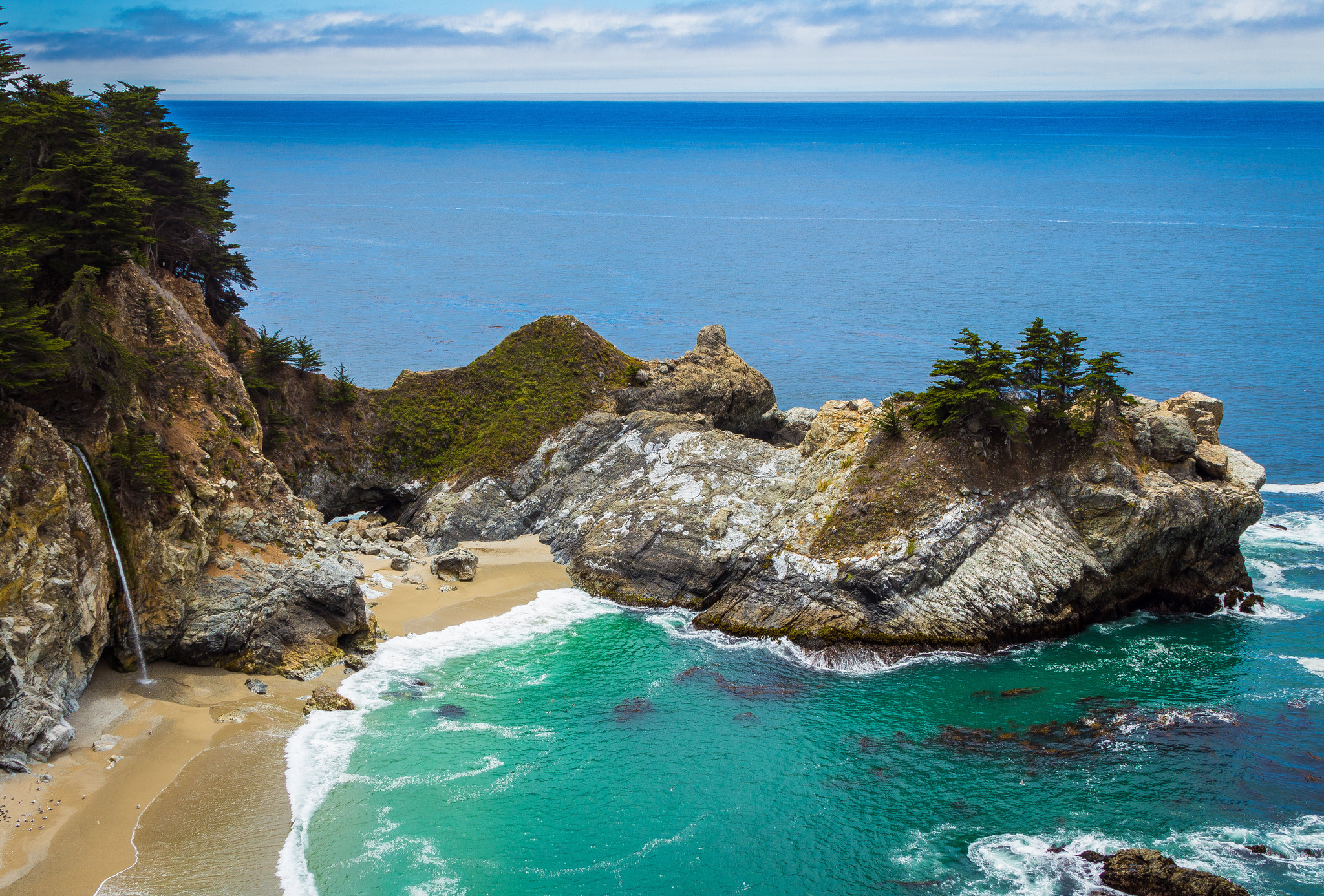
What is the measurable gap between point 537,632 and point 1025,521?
23737 mm

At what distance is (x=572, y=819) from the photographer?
30312 millimetres

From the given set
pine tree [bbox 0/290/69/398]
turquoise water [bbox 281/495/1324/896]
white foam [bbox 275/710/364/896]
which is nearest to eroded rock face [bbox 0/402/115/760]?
pine tree [bbox 0/290/69/398]

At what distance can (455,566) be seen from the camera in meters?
48.2

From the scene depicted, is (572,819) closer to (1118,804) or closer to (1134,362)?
(1118,804)

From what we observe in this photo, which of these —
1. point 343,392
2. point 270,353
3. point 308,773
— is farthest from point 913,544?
point 270,353

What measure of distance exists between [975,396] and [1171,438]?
10.5 m

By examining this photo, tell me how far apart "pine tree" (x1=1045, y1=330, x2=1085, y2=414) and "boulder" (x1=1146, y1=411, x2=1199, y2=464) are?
4.41m

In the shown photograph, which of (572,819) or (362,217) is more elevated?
(362,217)

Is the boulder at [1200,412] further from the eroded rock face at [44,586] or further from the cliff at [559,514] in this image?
the eroded rock face at [44,586]

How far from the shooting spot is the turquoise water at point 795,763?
28094 millimetres

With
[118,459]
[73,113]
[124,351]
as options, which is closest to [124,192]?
[73,113]

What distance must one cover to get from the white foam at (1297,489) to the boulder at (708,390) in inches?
1353

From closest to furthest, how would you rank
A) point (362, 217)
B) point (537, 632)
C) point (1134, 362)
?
point (537, 632) → point (1134, 362) → point (362, 217)

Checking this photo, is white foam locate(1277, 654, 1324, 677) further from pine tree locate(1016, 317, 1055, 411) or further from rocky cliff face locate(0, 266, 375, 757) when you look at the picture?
rocky cliff face locate(0, 266, 375, 757)
